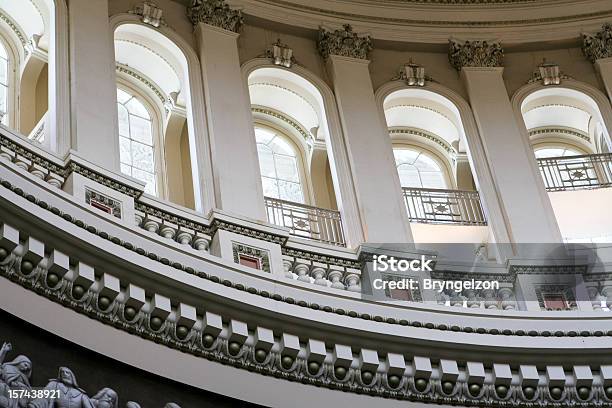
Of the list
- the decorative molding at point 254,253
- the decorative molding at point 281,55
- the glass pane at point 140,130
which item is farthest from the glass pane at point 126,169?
the decorative molding at point 254,253

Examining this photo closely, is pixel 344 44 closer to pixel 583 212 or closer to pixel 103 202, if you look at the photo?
pixel 583 212

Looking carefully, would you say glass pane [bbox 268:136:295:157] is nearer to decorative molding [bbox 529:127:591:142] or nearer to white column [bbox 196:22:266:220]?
white column [bbox 196:22:266:220]

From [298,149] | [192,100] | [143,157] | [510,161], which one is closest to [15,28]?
[143,157]

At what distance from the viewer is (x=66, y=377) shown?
1366 centimetres

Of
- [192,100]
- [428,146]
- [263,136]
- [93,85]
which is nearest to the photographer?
[93,85]

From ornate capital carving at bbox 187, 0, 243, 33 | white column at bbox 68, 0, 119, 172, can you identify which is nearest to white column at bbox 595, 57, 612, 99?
ornate capital carving at bbox 187, 0, 243, 33

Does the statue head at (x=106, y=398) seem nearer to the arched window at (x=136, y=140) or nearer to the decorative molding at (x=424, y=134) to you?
the arched window at (x=136, y=140)

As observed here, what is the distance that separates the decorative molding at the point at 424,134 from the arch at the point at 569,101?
1304 millimetres

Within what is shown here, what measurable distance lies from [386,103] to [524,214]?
3.23m

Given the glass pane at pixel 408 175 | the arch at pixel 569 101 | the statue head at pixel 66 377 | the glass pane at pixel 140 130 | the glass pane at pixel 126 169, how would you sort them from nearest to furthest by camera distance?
the statue head at pixel 66 377, the glass pane at pixel 126 169, the glass pane at pixel 140 130, the arch at pixel 569 101, the glass pane at pixel 408 175

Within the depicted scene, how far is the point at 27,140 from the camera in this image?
1557 centimetres

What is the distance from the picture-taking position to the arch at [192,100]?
18.4 meters

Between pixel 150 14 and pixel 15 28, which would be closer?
pixel 15 28

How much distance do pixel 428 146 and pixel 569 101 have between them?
239cm
